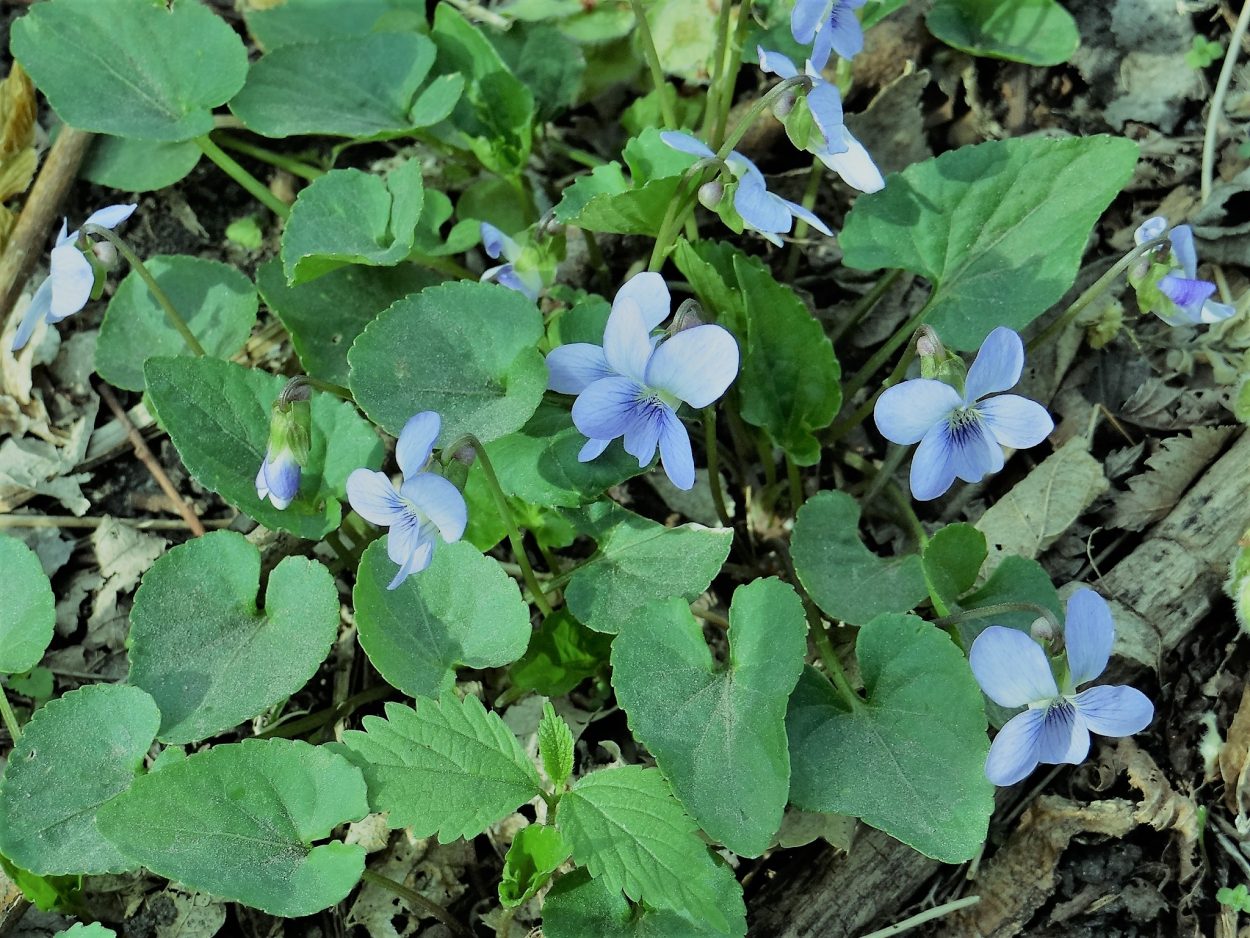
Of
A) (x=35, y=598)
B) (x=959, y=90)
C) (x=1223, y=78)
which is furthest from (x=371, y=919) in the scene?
(x=1223, y=78)

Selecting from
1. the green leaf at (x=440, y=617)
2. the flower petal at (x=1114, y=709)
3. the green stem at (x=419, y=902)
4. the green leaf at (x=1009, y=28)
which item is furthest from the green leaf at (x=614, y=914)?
the green leaf at (x=1009, y=28)

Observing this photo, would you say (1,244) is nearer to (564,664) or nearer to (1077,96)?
(564,664)

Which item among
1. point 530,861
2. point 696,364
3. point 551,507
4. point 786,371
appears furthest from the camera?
point 786,371

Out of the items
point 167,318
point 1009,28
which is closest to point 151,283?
point 167,318

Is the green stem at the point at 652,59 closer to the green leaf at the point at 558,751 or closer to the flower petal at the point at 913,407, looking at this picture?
the flower petal at the point at 913,407

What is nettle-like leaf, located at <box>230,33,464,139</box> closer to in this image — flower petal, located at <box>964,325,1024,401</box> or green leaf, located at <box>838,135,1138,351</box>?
green leaf, located at <box>838,135,1138,351</box>

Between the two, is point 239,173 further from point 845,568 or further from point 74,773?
point 845,568
